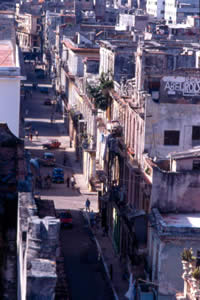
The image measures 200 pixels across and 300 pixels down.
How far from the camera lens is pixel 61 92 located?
99188 mm

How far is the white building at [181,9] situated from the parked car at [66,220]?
97504 millimetres

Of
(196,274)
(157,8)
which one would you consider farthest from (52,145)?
(157,8)

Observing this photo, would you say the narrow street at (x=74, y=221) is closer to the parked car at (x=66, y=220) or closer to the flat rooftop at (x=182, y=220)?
the parked car at (x=66, y=220)

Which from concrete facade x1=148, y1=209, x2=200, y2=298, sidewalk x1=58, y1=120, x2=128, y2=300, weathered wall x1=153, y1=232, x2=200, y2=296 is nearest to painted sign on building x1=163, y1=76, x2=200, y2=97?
concrete facade x1=148, y1=209, x2=200, y2=298

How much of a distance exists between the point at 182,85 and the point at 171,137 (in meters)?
2.93

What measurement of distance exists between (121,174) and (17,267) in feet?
98.9

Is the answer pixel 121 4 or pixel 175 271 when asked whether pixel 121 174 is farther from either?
pixel 121 4

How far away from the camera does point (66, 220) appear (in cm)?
5212

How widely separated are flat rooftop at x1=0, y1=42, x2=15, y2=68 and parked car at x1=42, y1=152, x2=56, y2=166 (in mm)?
22195

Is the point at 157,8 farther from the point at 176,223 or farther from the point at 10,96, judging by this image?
the point at 10,96

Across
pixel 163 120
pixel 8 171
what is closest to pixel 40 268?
pixel 8 171

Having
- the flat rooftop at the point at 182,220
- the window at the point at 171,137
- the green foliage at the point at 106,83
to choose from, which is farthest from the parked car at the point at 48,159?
the flat rooftop at the point at 182,220

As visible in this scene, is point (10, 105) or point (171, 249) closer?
point (10, 105)

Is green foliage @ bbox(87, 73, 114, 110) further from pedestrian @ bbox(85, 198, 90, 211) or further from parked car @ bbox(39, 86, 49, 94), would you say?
parked car @ bbox(39, 86, 49, 94)
